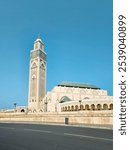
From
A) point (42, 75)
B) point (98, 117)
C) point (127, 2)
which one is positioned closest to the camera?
point (127, 2)

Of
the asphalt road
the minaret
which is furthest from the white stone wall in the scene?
the asphalt road

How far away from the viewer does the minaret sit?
117375 mm

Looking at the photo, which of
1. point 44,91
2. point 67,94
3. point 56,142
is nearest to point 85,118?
point 56,142

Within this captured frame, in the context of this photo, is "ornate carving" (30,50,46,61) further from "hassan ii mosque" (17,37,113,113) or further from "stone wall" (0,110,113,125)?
"stone wall" (0,110,113,125)

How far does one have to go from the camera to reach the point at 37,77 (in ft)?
393

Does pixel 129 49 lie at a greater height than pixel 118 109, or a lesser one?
greater

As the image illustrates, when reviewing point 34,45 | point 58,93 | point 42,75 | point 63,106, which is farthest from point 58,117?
point 34,45

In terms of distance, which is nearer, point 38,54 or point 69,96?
point 69,96

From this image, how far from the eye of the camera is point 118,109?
2084mm

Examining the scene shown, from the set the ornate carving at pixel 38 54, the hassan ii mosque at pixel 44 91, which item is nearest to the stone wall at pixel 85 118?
the hassan ii mosque at pixel 44 91

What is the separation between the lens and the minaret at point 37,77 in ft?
385

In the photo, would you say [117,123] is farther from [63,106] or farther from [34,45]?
[34,45]

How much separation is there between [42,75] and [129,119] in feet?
407

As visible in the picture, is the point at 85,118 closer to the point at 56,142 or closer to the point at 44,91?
the point at 56,142
